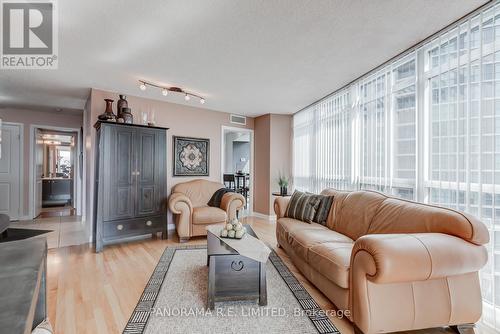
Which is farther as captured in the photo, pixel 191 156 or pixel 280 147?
pixel 280 147

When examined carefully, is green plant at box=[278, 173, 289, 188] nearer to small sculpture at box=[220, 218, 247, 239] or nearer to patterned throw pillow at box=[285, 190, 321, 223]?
patterned throw pillow at box=[285, 190, 321, 223]

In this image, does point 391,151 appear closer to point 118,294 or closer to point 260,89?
point 260,89

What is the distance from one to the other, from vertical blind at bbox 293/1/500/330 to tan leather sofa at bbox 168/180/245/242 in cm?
191

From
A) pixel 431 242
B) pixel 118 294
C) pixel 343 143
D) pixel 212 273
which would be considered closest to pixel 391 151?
pixel 343 143

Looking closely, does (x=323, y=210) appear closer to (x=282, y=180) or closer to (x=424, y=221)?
(x=424, y=221)

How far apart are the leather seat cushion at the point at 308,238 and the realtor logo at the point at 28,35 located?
118 inches

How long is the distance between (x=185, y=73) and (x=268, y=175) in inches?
113

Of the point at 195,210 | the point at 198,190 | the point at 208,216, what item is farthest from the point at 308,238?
the point at 198,190

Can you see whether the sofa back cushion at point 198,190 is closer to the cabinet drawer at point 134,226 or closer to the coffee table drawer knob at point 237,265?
the cabinet drawer at point 134,226

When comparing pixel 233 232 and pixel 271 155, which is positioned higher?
pixel 271 155

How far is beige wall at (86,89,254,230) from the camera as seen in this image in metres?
3.74

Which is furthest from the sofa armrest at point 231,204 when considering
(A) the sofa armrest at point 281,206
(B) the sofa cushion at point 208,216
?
(A) the sofa armrest at point 281,206

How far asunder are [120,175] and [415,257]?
360 cm

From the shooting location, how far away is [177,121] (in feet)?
14.9
